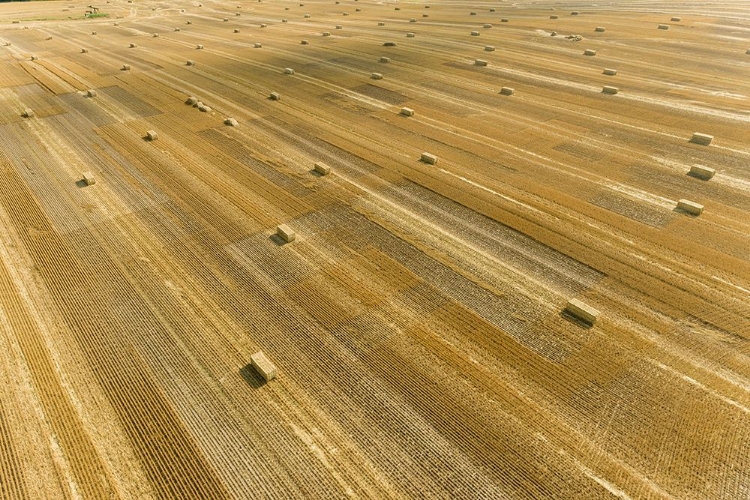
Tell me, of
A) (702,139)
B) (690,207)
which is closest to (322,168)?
(690,207)

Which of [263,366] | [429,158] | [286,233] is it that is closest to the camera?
[263,366]

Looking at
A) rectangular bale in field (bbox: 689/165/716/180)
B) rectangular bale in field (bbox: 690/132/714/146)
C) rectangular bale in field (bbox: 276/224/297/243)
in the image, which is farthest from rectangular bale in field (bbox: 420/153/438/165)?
rectangular bale in field (bbox: 690/132/714/146)

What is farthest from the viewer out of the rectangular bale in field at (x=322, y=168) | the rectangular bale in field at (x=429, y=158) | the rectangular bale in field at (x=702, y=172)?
the rectangular bale in field at (x=429, y=158)

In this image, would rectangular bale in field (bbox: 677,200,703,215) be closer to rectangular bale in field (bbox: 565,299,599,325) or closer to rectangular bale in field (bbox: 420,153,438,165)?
rectangular bale in field (bbox: 565,299,599,325)

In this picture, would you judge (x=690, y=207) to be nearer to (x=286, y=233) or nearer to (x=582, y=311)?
(x=582, y=311)

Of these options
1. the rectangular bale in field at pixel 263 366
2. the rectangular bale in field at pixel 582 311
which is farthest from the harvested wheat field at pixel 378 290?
the rectangular bale in field at pixel 582 311

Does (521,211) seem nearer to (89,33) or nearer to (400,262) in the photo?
(400,262)

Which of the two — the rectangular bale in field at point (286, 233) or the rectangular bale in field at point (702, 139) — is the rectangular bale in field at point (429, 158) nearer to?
the rectangular bale in field at point (286, 233)
